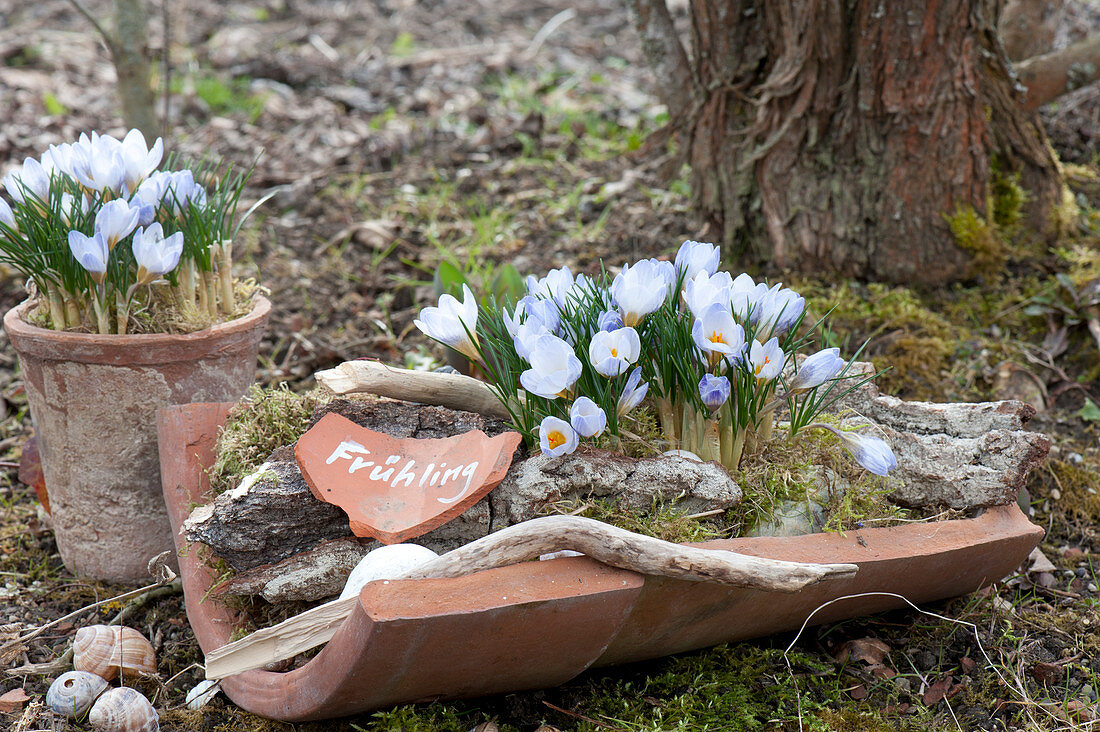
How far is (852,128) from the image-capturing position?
2.80 metres

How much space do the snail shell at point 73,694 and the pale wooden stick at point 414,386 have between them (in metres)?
0.71

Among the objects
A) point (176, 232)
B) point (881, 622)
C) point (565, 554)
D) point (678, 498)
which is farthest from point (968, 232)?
point (176, 232)

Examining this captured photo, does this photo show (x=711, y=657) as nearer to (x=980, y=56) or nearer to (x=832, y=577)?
(x=832, y=577)

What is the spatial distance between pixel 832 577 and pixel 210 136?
437 centimetres

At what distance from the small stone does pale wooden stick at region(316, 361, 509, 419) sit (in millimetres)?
836

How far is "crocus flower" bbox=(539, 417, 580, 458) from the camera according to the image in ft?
4.95

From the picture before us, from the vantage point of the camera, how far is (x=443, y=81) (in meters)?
5.48

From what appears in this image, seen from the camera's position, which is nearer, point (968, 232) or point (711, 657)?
point (711, 657)

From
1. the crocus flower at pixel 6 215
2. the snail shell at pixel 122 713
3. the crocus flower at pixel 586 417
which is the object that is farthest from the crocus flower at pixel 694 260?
the crocus flower at pixel 6 215

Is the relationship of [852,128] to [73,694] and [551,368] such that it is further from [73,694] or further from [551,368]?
[73,694]

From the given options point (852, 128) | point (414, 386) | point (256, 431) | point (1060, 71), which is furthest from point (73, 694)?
point (1060, 71)

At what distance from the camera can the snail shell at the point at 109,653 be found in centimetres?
174

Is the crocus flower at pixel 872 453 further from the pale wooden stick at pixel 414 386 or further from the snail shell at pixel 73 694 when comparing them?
the snail shell at pixel 73 694

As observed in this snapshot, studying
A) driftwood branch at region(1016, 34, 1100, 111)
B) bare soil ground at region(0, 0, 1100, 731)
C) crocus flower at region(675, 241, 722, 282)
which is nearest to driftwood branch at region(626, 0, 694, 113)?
bare soil ground at region(0, 0, 1100, 731)
